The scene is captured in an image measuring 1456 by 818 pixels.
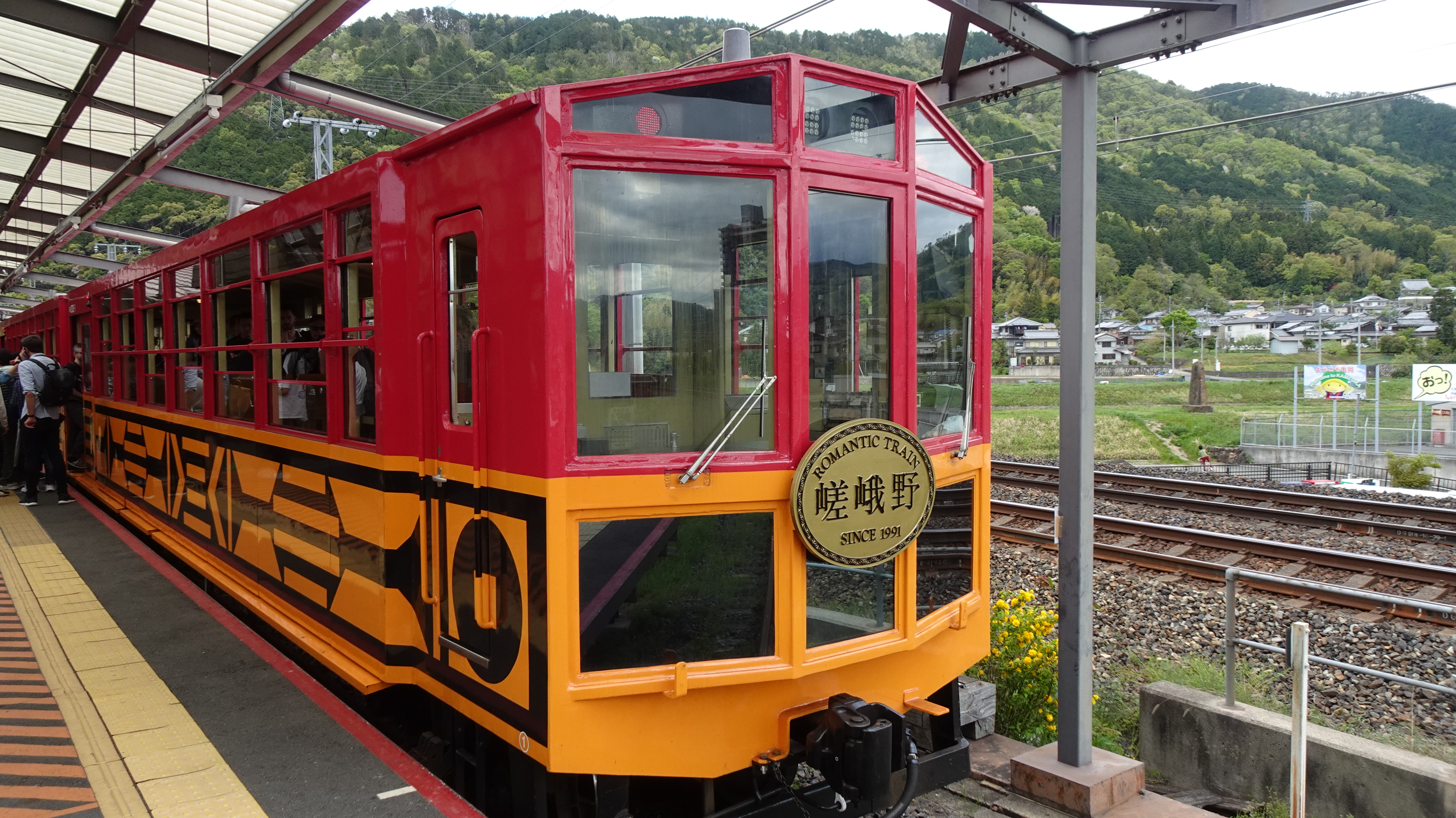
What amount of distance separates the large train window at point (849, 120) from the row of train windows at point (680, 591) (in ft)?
4.48

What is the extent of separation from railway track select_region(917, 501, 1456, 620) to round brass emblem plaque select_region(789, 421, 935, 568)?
4.40 m

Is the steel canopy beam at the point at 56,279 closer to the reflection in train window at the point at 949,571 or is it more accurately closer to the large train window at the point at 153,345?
the large train window at the point at 153,345

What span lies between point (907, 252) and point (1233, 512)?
960cm

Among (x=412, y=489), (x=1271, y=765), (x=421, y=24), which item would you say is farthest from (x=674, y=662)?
(x=421, y=24)

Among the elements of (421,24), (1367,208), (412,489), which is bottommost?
(412,489)

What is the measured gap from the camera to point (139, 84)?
8.44 meters

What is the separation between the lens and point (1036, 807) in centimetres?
421

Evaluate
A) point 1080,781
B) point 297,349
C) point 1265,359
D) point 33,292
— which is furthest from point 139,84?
point 1265,359

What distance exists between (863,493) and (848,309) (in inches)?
26.6

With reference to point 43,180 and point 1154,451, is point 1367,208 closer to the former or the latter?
point 1154,451

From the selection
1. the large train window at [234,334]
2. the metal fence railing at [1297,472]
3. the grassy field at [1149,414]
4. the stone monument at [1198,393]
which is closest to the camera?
the large train window at [234,334]

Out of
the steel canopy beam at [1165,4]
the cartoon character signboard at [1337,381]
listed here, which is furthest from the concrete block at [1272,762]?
the cartoon character signboard at [1337,381]

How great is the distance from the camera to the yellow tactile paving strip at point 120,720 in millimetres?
3340

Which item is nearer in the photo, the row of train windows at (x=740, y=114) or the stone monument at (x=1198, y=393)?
the row of train windows at (x=740, y=114)
